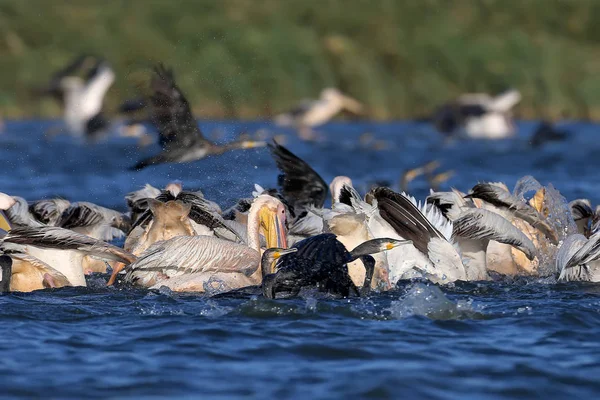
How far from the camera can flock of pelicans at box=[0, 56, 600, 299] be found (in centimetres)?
700

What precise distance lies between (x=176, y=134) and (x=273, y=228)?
3.75 meters

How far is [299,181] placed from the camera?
9.67 metres

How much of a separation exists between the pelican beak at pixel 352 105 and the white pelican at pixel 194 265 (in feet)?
81.3

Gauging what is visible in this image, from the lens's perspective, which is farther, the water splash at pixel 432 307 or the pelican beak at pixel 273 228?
the pelican beak at pixel 273 228

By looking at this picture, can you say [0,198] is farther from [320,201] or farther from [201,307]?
[320,201]

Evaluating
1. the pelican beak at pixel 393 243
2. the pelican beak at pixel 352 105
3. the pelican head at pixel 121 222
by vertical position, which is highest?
the pelican beak at pixel 352 105

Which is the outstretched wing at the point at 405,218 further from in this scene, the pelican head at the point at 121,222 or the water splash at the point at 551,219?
the pelican head at the point at 121,222

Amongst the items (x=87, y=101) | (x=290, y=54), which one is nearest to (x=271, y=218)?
(x=87, y=101)

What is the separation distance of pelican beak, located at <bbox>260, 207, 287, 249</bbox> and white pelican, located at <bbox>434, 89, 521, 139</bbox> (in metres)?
19.9

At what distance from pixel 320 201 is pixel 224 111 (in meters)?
22.2

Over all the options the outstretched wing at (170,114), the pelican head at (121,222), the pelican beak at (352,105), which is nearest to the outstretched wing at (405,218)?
the pelican head at (121,222)

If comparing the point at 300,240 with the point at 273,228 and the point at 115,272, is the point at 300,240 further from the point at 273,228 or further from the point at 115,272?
the point at 115,272

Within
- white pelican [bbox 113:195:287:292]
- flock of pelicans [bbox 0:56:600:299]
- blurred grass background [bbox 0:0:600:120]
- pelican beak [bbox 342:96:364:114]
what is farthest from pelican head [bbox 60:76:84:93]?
white pelican [bbox 113:195:287:292]

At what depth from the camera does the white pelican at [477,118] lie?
2755 centimetres
